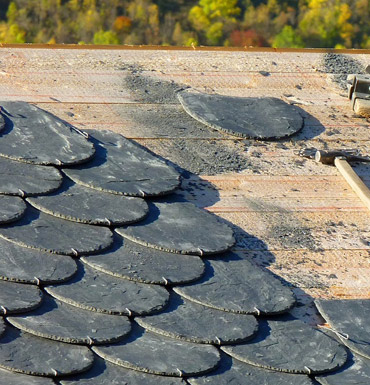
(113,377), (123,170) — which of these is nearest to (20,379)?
(113,377)

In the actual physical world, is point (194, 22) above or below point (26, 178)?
below

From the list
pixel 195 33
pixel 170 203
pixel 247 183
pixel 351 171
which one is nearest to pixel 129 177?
pixel 170 203

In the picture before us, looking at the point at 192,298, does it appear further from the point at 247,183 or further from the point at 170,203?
the point at 247,183

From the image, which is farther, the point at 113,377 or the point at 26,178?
the point at 26,178

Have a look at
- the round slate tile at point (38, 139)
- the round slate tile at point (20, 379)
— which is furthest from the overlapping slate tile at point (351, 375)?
the round slate tile at point (38, 139)

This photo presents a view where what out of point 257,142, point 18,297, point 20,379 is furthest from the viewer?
point 257,142

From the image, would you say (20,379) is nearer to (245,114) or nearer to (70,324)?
(70,324)

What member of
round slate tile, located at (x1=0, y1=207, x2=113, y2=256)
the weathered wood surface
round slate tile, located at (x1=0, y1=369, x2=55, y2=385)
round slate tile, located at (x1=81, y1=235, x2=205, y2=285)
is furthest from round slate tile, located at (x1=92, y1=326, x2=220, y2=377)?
the weathered wood surface
